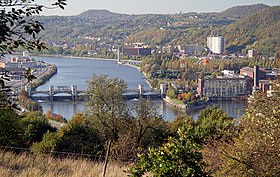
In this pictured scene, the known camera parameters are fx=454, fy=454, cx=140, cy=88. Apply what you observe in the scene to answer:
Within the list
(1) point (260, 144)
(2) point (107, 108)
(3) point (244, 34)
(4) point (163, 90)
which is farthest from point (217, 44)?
(1) point (260, 144)

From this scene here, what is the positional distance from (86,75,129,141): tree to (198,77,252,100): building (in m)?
8.35

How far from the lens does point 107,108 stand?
2.93 metres

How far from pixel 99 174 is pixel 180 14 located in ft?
154

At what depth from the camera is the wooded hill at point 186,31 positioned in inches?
959

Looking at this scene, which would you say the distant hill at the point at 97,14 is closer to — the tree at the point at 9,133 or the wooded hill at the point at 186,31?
the wooded hill at the point at 186,31

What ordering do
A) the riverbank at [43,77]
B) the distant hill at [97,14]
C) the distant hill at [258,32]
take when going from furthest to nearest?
1. the distant hill at [97,14]
2. the distant hill at [258,32]
3. the riverbank at [43,77]

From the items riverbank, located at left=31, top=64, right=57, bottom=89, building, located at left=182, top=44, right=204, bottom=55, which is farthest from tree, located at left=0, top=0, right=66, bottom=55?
building, located at left=182, top=44, right=204, bottom=55

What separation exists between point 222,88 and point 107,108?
8942 millimetres

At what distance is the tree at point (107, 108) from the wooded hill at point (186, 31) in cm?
1169

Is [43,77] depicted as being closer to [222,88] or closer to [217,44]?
[222,88]

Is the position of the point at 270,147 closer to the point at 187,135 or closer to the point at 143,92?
the point at 187,135

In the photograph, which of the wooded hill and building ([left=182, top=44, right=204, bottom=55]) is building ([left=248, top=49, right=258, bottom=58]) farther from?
building ([left=182, top=44, right=204, bottom=55])

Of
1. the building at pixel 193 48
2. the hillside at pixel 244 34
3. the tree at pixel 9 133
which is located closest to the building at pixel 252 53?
the hillside at pixel 244 34

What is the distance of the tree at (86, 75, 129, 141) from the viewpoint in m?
2.88
